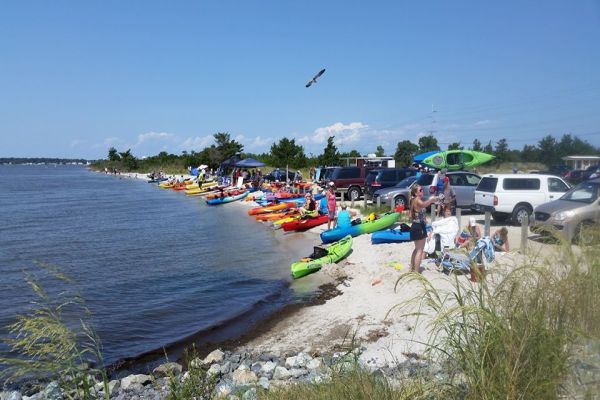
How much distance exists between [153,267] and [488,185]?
11.9 metres

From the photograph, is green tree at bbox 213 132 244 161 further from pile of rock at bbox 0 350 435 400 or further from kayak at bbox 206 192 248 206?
pile of rock at bbox 0 350 435 400

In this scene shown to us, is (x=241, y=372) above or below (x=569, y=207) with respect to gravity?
below

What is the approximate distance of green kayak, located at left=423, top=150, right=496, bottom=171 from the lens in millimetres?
23484

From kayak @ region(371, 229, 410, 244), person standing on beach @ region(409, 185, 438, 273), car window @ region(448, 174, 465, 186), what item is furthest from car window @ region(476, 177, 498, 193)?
person standing on beach @ region(409, 185, 438, 273)

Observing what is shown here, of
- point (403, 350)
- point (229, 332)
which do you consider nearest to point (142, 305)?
point (229, 332)

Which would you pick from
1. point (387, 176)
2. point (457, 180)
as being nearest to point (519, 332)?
point (457, 180)

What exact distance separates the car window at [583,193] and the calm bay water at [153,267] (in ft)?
23.8

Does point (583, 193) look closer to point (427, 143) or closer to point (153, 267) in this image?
point (153, 267)

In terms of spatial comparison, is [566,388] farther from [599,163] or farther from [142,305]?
[142,305]

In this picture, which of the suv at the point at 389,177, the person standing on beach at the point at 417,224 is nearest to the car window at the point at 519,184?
the person standing on beach at the point at 417,224

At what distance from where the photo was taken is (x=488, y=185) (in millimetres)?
16656

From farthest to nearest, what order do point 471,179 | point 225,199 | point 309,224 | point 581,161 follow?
point 225,199
point 309,224
point 471,179
point 581,161

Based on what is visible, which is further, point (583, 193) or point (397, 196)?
point (397, 196)

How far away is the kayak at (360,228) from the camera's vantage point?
17.6m
